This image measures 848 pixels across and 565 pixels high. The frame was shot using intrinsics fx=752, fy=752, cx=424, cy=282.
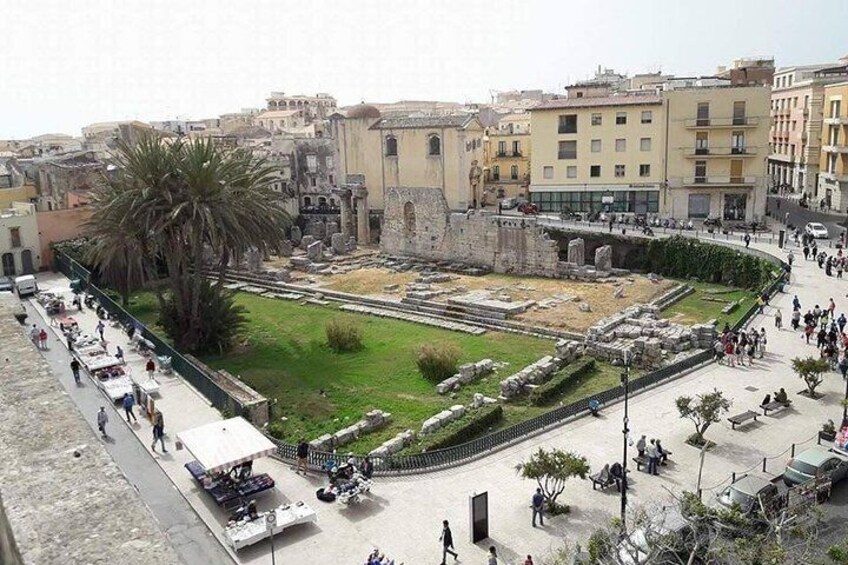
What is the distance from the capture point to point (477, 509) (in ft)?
56.3

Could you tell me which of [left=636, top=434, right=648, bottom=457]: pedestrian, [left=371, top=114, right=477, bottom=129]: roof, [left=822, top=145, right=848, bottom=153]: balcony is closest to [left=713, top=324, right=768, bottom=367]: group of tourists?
[left=636, top=434, right=648, bottom=457]: pedestrian

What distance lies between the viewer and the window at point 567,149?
5866cm

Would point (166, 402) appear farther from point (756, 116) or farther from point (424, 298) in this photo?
point (756, 116)

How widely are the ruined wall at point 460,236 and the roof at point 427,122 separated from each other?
7.47 m

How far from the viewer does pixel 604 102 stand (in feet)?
188

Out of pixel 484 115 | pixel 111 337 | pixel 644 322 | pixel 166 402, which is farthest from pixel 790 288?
pixel 484 115

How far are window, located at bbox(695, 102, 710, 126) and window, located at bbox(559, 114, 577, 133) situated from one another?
9.03m

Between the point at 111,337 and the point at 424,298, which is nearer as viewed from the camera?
the point at 111,337

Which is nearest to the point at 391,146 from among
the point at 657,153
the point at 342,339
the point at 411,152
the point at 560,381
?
the point at 411,152

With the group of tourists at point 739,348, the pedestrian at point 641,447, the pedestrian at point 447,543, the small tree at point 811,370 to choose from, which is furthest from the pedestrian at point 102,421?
the small tree at point 811,370

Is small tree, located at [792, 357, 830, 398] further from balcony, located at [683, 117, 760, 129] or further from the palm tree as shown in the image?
balcony, located at [683, 117, 760, 129]

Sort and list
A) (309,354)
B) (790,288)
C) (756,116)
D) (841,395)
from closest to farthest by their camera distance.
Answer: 1. (841,395)
2. (309,354)
3. (790,288)
4. (756,116)

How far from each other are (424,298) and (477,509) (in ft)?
83.2

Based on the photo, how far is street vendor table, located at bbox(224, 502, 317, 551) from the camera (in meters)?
17.0
